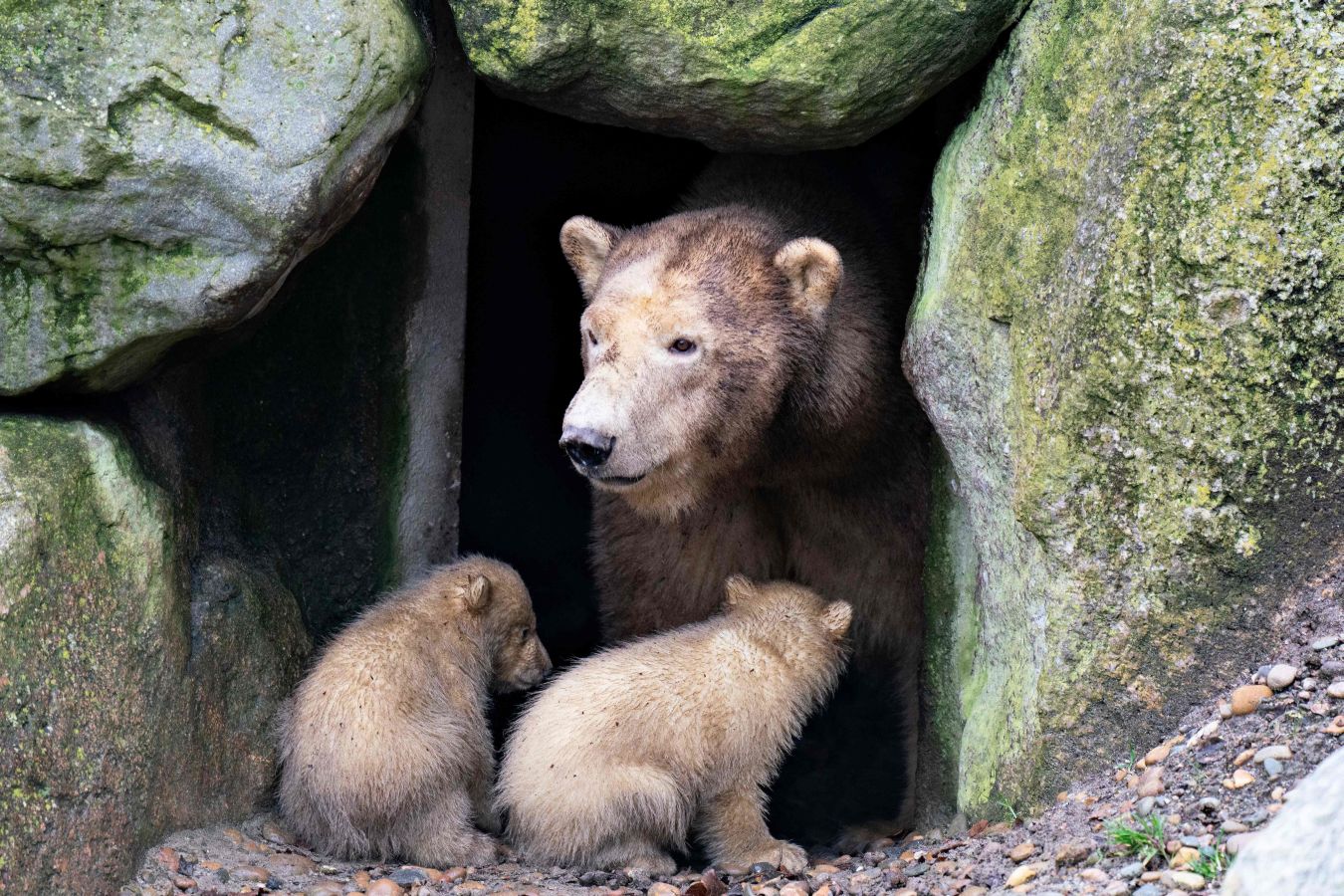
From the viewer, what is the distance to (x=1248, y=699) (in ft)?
10.9

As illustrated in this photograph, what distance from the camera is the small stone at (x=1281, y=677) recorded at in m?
3.32

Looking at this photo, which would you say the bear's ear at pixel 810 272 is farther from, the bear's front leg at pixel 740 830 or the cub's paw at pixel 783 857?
the cub's paw at pixel 783 857

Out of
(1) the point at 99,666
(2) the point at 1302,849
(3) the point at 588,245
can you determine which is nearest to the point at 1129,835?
(2) the point at 1302,849

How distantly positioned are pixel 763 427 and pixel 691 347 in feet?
1.53

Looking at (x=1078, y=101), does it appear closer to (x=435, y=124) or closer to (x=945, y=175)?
(x=945, y=175)

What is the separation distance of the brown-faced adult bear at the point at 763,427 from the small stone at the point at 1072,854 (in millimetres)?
1741

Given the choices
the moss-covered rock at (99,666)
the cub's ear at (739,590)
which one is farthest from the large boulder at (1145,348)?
the moss-covered rock at (99,666)

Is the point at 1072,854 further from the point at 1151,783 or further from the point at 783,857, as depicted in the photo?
the point at 783,857

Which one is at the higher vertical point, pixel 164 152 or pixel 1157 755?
pixel 164 152

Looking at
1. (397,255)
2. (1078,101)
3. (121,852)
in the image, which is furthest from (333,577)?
(1078,101)

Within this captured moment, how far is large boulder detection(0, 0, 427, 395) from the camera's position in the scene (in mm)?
A: 3527

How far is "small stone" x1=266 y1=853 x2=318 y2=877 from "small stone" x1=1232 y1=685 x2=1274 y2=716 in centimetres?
282

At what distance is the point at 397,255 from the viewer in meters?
5.53

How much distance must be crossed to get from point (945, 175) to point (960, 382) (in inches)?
27.7
